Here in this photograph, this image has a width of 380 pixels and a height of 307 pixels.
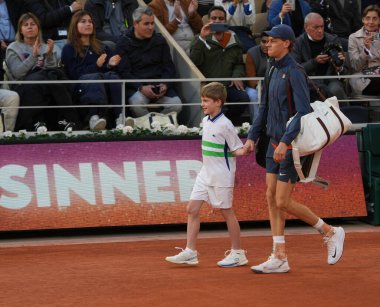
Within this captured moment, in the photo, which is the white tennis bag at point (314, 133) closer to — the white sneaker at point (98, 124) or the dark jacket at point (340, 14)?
the white sneaker at point (98, 124)

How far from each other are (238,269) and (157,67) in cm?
528

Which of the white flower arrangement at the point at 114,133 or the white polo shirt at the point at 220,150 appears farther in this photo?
the white flower arrangement at the point at 114,133

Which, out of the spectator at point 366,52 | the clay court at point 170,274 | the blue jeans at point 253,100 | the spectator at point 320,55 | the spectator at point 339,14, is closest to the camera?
the clay court at point 170,274

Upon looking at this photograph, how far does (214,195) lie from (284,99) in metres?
1.34

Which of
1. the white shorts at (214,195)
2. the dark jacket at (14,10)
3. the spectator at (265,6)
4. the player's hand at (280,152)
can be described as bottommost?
the white shorts at (214,195)

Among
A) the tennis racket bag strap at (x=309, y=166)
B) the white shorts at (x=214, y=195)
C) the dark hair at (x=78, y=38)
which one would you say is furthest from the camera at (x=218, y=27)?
the tennis racket bag strap at (x=309, y=166)

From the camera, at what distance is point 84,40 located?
14602 millimetres

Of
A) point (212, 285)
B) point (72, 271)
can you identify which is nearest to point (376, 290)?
point (212, 285)

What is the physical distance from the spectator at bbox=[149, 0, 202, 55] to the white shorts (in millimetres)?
6053

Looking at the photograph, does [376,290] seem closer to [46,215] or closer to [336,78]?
[46,215]

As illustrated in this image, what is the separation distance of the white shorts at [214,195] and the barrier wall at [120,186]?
9.48 feet

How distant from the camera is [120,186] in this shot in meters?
13.4

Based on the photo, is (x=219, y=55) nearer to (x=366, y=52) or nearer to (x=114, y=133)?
(x=366, y=52)

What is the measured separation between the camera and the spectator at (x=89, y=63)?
14.2m
